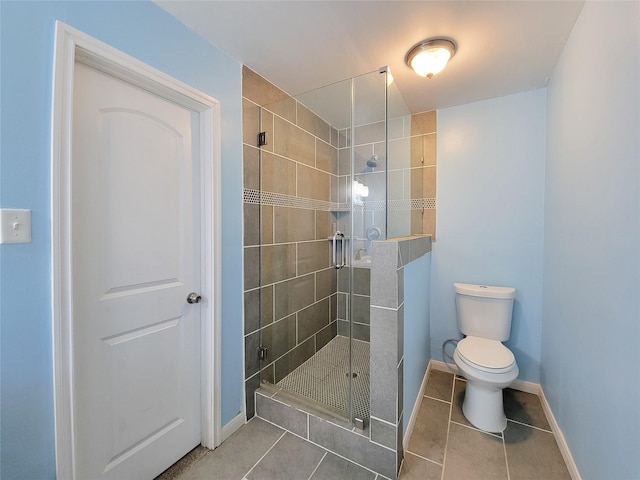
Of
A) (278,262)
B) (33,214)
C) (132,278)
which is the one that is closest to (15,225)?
(33,214)

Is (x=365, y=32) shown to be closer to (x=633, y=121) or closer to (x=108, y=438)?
(x=633, y=121)

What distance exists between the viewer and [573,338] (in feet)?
4.75

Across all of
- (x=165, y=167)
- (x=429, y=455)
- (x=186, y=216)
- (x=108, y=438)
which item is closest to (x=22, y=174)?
(x=165, y=167)

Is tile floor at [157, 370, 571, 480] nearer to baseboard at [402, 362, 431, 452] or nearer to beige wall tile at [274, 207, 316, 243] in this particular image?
baseboard at [402, 362, 431, 452]

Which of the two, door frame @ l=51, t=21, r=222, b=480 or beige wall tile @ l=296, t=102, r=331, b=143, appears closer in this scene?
door frame @ l=51, t=21, r=222, b=480

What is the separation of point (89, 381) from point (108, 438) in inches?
12.0

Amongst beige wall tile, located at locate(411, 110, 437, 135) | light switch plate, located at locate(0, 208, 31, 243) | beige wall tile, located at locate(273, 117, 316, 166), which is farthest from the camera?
beige wall tile, located at locate(411, 110, 437, 135)

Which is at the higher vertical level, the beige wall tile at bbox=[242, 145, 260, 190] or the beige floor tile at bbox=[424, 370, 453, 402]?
the beige wall tile at bbox=[242, 145, 260, 190]

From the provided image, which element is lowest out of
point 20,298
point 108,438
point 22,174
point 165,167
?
point 108,438

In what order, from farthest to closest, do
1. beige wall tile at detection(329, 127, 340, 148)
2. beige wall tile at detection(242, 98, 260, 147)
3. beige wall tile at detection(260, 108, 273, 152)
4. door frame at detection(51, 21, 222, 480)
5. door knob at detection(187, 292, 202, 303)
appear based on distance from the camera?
1. beige wall tile at detection(329, 127, 340, 148)
2. beige wall tile at detection(260, 108, 273, 152)
3. beige wall tile at detection(242, 98, 260, 147)
4. door knob at detection(187, 292, 202, 303)
5. door frame at detection(51, 21, 222, 480)

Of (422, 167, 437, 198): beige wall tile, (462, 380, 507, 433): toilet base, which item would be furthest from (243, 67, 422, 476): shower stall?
(462, 380, 507, 433): toilet base

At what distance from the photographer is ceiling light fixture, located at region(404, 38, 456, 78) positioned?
59.7 inches

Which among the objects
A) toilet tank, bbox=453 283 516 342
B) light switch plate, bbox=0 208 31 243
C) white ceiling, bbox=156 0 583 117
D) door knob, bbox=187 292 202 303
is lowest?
toilet tank, bbox=453 283 516 342

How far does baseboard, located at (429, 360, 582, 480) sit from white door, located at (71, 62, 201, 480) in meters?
2.03
